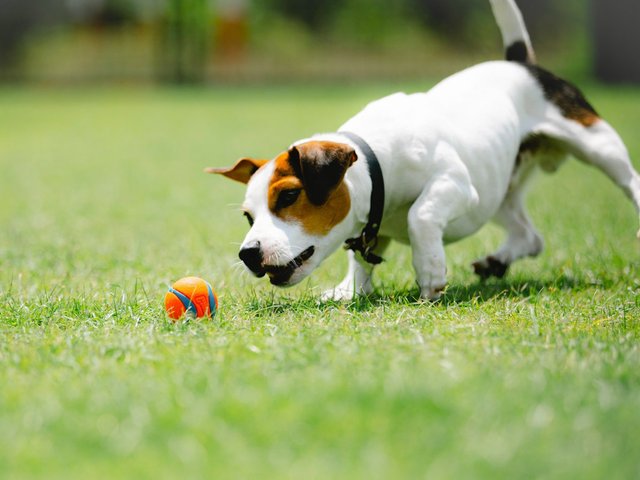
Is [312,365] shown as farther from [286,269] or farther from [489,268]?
[489,268]

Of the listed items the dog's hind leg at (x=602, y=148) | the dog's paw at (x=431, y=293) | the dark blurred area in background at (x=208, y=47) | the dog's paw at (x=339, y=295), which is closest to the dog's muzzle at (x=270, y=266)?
the dog's paw at (x=339, y=295)

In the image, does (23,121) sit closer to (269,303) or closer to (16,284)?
(16,284)

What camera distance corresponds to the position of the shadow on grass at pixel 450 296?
4.48 metres

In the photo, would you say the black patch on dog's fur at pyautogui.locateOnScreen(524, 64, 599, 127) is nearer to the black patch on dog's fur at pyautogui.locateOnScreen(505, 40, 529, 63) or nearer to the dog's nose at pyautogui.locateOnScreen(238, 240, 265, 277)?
the black patch on dog's fur at pyautogui.locateOnScreen(505, 40, 529, 63)

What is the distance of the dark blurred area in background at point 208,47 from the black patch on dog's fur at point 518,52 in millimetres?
22059

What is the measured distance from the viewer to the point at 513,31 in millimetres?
6109

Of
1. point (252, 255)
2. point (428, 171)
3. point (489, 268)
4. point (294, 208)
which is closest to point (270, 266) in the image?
point (252, 255)

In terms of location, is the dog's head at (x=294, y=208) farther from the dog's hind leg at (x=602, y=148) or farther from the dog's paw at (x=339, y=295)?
the dog's hind leg at (x=602, y=148)

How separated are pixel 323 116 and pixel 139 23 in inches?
683

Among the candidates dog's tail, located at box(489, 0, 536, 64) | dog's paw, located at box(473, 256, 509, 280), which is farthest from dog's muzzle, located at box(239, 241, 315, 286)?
dog's tail, located at box(489, 0, 536, 64)

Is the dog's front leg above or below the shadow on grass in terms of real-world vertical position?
above

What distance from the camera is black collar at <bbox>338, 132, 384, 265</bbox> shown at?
4594 millimetres

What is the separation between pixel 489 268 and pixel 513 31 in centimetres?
163

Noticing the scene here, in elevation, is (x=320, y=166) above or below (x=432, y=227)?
above
